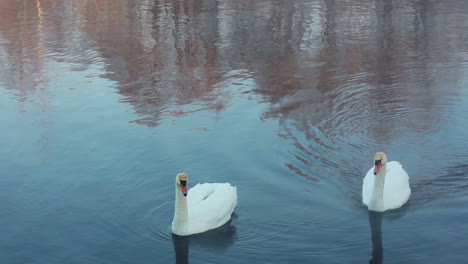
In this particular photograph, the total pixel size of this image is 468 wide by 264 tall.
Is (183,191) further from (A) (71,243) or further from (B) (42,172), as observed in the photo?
(B) (42,172)

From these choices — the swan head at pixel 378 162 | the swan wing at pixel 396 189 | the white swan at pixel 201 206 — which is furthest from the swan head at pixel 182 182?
the swan wing at pixel 396 189

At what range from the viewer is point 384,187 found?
31.7 ft

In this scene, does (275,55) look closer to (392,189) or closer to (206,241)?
(392,189)

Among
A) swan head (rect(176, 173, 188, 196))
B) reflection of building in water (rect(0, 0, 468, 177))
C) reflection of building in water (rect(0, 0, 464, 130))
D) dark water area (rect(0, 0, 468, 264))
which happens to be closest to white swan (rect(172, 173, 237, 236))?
swan head (rect(176, 173, 188, 196))

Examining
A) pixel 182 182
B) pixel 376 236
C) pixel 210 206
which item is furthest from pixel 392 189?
pixel 182 182

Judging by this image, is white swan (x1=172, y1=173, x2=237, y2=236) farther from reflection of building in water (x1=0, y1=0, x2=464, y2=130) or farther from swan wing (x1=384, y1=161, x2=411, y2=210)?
reflection of building in water (x1=0, y1=0, x2=464, y2=130)

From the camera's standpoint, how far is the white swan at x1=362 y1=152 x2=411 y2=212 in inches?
364

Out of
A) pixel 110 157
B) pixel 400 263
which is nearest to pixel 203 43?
pixel 110 157

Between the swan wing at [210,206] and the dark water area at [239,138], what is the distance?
16cm

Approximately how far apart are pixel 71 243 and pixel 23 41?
15.5 metres

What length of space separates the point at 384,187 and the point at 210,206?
7.99 ft

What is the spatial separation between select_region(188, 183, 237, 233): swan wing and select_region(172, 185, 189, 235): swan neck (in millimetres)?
142

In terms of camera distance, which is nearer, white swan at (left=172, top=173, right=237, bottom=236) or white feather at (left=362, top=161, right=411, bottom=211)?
white swan at (left=172, top=173, right=237, bottom=236)

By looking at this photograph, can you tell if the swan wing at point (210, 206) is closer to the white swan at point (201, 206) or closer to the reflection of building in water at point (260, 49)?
the white swan at point (201, 206)
